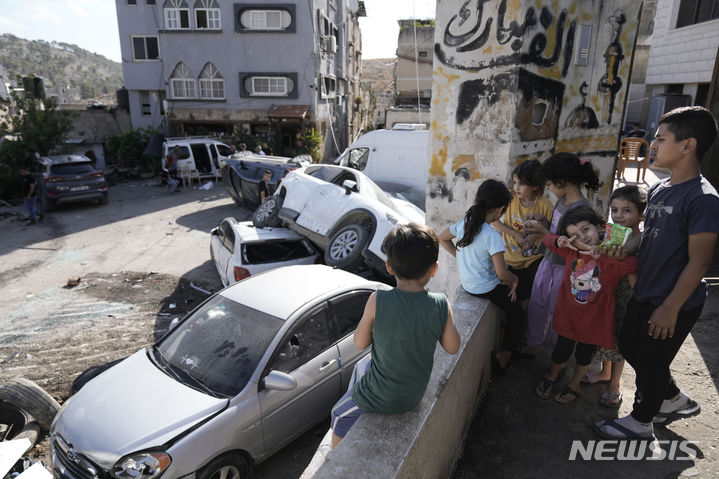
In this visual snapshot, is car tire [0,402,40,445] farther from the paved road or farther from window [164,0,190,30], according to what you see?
window [164,0,190,30]

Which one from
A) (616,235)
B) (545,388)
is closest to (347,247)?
(545,388)

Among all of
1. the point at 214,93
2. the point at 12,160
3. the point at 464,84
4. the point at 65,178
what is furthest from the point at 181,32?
the point at 464,84

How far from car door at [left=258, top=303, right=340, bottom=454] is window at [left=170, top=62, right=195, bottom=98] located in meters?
21.7

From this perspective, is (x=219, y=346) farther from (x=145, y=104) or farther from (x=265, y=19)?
(x=145, y=104)

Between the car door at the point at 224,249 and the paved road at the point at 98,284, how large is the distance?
0.87 m

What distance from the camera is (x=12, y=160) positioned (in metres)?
15.8

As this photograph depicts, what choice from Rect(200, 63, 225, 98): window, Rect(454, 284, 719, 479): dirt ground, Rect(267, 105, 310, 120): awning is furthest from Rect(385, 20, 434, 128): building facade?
Rect(454, 284, 719, 479): dirt ground

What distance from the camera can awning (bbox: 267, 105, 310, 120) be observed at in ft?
70.6

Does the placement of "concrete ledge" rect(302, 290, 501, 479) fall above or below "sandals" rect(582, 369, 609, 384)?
above

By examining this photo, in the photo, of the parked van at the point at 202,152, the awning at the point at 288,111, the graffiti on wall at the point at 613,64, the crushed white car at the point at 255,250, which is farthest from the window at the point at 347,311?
the awning at the point at 288,111

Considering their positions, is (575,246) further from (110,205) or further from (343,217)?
(110,205)

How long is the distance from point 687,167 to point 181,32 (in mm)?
24025

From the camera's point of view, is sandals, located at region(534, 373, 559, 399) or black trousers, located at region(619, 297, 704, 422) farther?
sandals, located at region(534, 373, 559, 399)

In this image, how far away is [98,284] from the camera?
8445 mm
